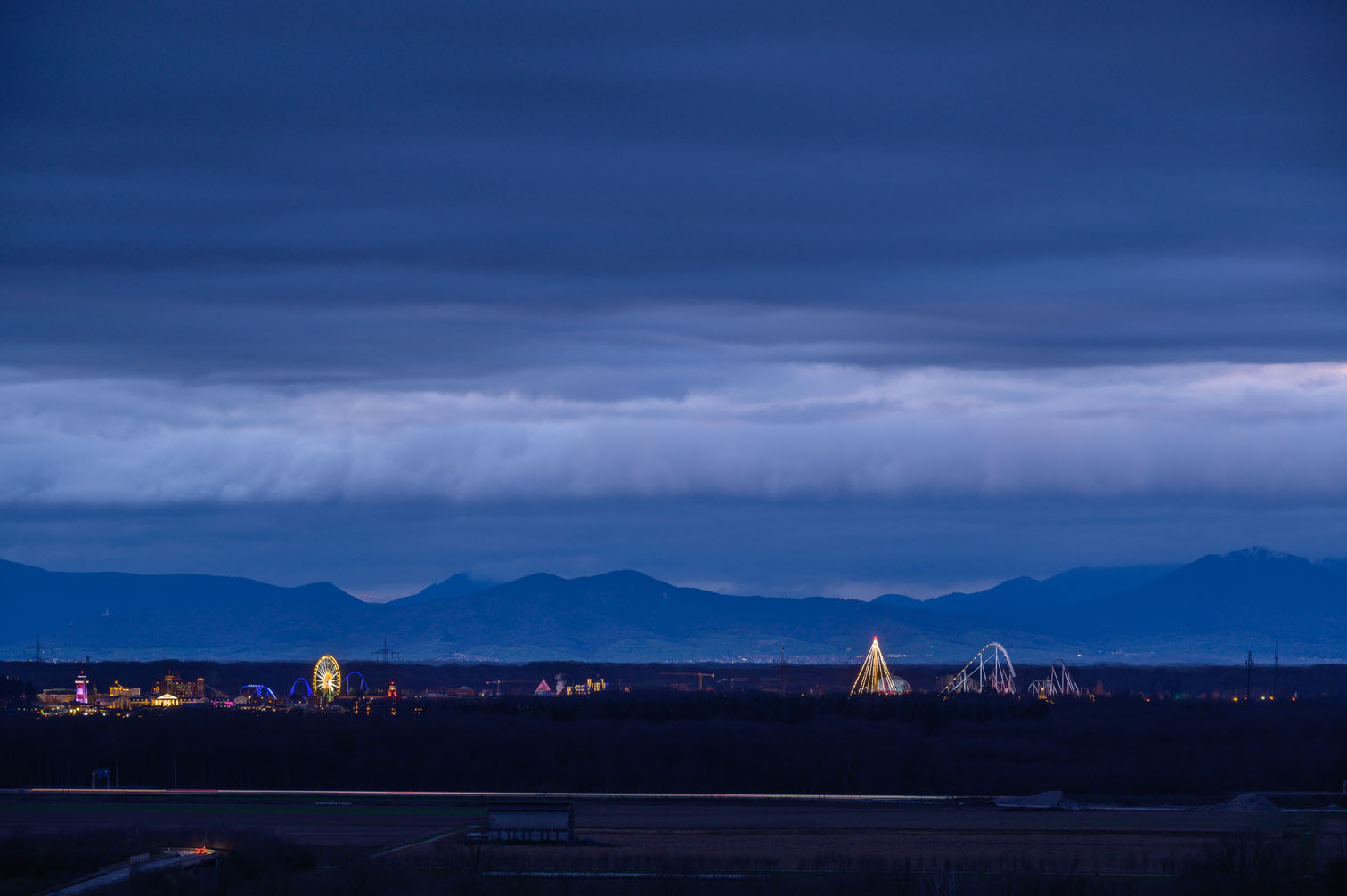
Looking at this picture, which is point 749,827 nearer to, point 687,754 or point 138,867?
point 138,867

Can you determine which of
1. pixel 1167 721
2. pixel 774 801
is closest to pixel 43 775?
pixel 774 801

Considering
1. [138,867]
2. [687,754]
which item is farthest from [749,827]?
[687,754]

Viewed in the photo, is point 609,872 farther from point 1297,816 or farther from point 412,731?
point 412,731

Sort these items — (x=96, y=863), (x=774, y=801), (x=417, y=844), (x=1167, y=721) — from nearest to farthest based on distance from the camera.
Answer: (x=96, y=863) → (x=417, y=844) → (x=774, y=801) → (x=1167, y=721)

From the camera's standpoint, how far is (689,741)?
5733 inches

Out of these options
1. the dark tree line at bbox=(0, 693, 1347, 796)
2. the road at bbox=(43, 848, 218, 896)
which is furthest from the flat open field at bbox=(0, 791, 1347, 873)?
the dark tree line at bbox=(0, 693, 1347, 796)

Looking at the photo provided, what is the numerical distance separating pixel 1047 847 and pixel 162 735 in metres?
103

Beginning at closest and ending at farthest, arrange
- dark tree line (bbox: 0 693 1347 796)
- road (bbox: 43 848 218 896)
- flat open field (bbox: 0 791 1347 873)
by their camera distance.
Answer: road (bbox: 43 848 218 896), flat open field (bbox: 0 791 1347 873), dark tree line (bbox: 0 693 1347 796)

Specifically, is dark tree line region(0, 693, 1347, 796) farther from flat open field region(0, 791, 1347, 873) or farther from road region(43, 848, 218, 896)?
road region(43, 848, 218, 896)

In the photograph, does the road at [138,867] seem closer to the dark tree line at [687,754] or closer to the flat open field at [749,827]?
the flat open field at [749,827]

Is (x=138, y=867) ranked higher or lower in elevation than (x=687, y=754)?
higher

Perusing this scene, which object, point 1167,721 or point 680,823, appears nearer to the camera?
point 680,823

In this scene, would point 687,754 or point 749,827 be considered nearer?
point 749,827

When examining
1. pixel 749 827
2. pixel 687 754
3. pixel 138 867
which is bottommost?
pixel 687 754
